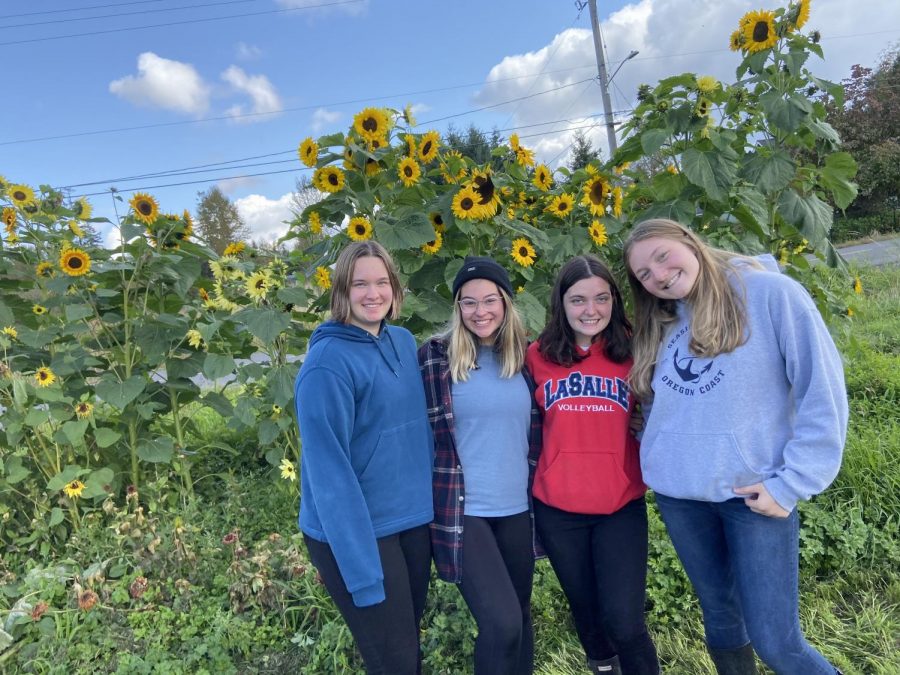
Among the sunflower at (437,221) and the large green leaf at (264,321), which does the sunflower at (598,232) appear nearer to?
the sunflower at (437,221)

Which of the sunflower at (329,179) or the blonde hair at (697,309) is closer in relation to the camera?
the blonde hair at (697,309)

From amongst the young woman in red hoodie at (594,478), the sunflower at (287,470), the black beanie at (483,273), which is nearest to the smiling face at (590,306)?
the young woman in red hoodie at (594,478)

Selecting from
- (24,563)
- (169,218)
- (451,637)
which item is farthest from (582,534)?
(24,563)

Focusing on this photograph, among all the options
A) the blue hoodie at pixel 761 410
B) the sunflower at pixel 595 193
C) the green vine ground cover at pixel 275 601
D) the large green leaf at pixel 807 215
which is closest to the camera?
the blue hoodie at pixel 761 410

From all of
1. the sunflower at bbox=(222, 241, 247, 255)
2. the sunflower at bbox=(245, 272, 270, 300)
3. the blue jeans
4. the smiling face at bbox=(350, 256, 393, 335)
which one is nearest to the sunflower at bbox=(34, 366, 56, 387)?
the sunflower at bbox=(222, 241, 247, 255)

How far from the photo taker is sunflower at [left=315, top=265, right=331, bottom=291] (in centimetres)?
262

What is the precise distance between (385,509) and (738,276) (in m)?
1.16

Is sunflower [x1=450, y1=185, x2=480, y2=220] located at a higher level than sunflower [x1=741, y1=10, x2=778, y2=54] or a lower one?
lower

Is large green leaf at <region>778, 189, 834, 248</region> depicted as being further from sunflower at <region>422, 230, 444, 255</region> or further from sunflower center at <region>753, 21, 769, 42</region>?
sunflower at <region>422, 230, 444, 255</region>

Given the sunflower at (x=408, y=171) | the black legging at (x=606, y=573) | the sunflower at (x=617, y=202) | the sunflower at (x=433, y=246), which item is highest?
the sunflower at (x=408, y=171)

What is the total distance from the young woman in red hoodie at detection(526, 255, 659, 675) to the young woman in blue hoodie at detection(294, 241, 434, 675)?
1.27 ft

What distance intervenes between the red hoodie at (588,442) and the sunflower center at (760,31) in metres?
1.66

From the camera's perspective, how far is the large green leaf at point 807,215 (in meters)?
2.48

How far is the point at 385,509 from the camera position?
5.29ft
